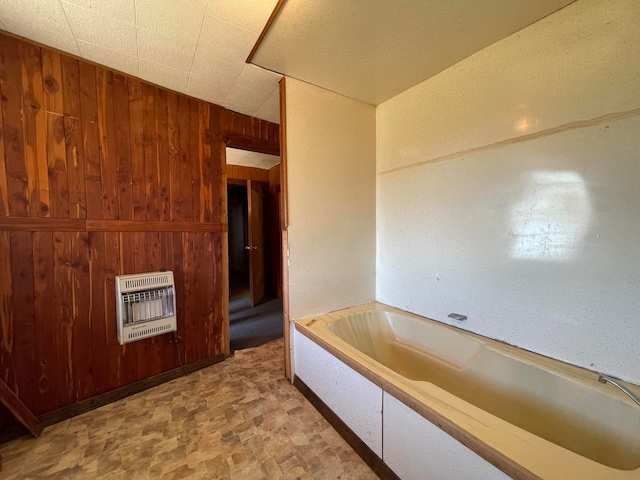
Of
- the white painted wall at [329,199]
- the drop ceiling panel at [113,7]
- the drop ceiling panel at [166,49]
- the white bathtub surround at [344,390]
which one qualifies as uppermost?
the drop ceiling panel at [166,49]

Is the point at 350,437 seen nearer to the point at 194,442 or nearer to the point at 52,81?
the point at 194,442

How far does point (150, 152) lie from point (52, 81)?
591mm

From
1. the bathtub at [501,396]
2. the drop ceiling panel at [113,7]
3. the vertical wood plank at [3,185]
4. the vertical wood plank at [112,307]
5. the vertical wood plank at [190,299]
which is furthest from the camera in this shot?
the vertical wood plank at [190,299]

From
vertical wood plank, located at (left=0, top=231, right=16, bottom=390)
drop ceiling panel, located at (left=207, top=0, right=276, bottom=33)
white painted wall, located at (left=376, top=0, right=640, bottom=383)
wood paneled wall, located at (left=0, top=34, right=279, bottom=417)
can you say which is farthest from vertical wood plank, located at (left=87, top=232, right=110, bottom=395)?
white painted wall, located at (left=376, top=0, right=640, bottom=383)

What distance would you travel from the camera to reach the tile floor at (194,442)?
1.18 meters

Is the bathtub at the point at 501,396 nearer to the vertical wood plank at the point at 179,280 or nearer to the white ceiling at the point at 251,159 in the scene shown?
the vertical wood plank at the point at 179,280

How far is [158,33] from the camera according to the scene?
1.33m

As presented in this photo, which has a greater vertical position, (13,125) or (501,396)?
(13,125)

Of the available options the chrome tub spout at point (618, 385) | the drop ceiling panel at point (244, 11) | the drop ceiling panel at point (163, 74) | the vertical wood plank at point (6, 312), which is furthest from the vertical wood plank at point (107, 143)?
the chrome tub spout at point (618, 385)

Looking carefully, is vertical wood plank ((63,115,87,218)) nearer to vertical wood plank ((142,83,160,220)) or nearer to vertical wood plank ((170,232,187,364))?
vertical wood plank ((142,83,160,220))

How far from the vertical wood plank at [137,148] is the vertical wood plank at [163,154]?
0.36ft

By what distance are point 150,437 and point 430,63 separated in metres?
3.00

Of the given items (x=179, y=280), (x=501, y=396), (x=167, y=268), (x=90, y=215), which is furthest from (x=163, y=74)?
(x=501, y=396)

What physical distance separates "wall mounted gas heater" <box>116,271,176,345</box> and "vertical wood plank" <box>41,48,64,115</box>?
45.2 inches
